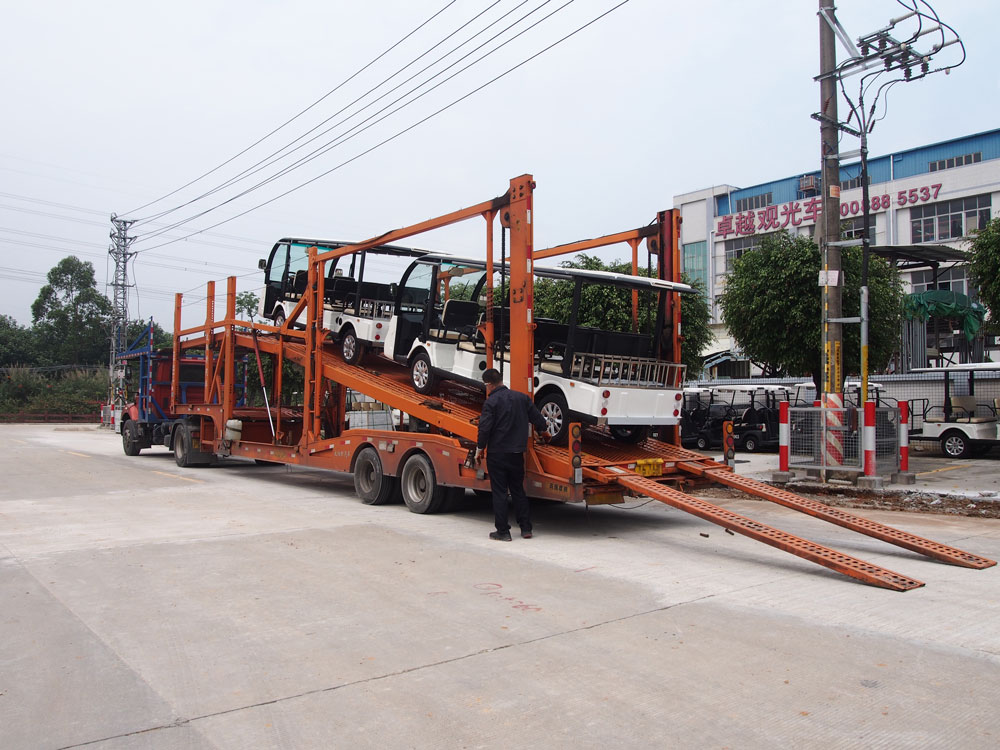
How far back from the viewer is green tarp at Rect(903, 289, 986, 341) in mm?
24438

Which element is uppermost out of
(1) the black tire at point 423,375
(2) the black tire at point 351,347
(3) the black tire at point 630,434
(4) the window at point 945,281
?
(4) the window at point 945,281

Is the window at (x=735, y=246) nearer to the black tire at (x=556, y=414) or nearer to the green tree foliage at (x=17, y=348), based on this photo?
the black tire at (x=556, y=414)

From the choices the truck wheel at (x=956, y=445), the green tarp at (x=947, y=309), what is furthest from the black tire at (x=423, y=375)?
the green tarp at (x=947, y=309)

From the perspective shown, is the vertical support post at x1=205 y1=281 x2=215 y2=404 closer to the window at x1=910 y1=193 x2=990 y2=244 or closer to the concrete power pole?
the concrete power pole

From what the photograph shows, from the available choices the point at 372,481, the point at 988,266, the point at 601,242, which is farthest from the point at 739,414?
the point at 372,481

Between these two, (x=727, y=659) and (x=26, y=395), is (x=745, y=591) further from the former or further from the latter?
(x=26, y=395)

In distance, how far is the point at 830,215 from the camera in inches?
517

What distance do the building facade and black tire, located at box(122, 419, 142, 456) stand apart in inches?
1040

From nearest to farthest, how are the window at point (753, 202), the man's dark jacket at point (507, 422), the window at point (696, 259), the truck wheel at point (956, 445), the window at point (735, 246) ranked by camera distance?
the man's dark jacket at point (507, 422)
the truck wheel at point (956, 445)
the window at point (735, 246)
the window at point (753, 202)
the window at point (696, 259)

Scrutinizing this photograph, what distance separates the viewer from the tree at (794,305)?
18.9 meters

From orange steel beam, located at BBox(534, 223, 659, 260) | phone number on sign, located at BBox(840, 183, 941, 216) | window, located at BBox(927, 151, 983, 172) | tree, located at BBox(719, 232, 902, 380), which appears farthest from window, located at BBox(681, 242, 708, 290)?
orange steel beam, located at BBox(534, 223, 659, 260)

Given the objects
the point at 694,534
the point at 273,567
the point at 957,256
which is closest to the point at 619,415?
the point at 694,534

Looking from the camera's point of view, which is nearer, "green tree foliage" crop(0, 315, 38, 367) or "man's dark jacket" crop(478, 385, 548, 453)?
"man's dark jacket" crop(478, 385, 548, 453)

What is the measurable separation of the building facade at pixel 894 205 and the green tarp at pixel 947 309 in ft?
23.6
